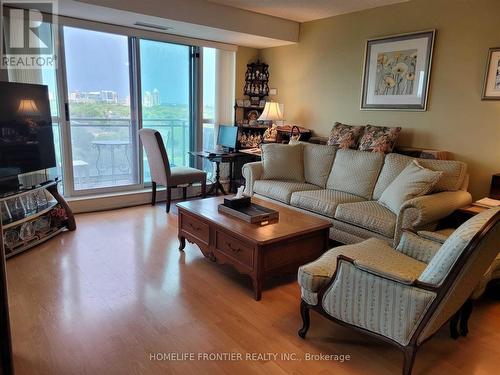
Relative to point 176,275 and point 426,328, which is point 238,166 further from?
point 426,328

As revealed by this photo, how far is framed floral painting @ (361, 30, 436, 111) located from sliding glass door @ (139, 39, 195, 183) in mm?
2449

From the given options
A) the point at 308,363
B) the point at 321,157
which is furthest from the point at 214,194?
the point at 308,363

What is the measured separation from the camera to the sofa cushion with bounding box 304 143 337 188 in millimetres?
3961

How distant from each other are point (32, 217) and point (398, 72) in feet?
Result: 12.6

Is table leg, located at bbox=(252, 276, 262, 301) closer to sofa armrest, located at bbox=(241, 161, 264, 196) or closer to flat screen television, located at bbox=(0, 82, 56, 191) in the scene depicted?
sofa armrest, located at bbox=(241, 161, 264, 196)

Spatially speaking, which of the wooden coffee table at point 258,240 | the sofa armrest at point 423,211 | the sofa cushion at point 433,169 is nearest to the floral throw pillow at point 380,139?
the sofa cushion at point 433,169

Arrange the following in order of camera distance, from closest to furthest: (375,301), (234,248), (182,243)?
1. (375,301)
2. (234,248)
3. (182,243)

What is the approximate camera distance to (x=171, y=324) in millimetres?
2180

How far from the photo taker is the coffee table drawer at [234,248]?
2.50m

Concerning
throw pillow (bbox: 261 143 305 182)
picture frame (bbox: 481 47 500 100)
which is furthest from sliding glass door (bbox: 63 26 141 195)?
picture frame (bbox: 481 47 500 100)

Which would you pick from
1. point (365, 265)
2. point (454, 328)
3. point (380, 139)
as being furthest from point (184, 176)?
point (454, 328)

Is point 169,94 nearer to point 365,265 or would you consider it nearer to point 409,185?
point 409,185

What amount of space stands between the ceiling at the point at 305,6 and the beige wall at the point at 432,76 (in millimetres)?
124

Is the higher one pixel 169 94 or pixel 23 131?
pixel 169 94
